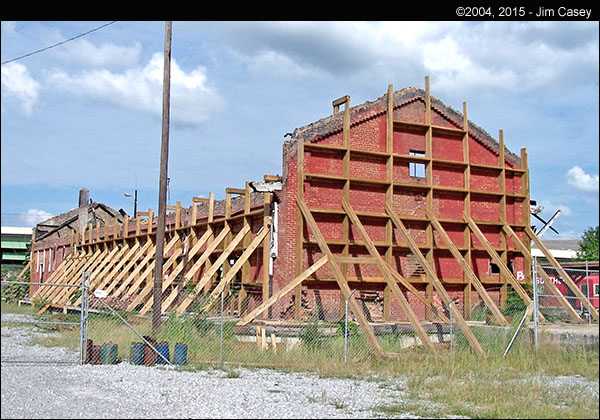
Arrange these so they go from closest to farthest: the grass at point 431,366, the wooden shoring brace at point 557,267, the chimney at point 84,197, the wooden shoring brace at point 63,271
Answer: the grass at point 431,366 → the wooden shoring brace at point 557,267 → the wooden shoring brace at point 63,271 → the chimney at point 84,197

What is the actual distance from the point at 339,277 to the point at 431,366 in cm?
451

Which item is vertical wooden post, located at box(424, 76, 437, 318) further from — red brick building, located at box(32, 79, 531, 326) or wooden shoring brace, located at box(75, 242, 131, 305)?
wooden shoring brace, located at box(75, 242, 131, 305)

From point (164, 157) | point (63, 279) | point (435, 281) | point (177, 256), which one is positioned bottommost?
point (63, 279)

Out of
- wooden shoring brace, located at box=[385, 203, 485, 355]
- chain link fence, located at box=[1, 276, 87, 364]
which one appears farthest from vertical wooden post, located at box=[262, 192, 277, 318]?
chain link fence, located at box=[1, 276, 87, 364]

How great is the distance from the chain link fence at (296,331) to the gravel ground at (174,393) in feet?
3.35

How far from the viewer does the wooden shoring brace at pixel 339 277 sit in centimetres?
1455

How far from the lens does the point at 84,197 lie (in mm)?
42344

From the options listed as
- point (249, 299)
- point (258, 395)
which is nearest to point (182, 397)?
point (258, 395)

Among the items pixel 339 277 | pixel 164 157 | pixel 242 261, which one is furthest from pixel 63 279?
pixel 339 277

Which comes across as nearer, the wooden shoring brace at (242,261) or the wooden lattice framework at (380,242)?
the wooden lattice framework at (380,242)

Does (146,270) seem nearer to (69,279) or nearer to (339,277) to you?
(69,279)

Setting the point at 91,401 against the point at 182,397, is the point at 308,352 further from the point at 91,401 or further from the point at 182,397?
the point at 91,401

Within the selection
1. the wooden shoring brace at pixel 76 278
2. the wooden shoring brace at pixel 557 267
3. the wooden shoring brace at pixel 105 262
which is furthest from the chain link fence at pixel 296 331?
the wooden shoring brace at pixel 76 278

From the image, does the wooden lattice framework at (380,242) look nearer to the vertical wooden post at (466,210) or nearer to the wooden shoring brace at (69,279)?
the vertical wooden post at (466,210)
